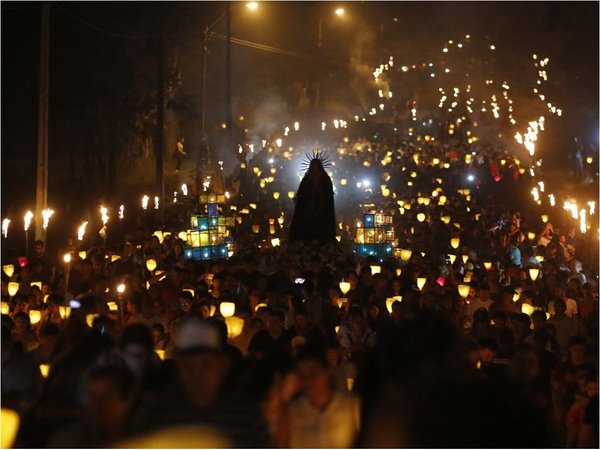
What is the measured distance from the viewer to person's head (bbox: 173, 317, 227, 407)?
4.02 metres

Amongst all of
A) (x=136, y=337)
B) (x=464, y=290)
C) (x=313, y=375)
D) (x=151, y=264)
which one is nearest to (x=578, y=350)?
(x=313, y=375)

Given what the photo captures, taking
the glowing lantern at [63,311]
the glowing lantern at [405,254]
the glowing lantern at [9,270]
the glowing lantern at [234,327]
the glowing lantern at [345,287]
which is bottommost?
the glowing lantern at [234,327]

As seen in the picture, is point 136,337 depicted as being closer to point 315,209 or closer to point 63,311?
point 63,311

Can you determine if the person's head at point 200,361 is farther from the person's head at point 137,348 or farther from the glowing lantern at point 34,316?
the glowing lantern at point 34,316

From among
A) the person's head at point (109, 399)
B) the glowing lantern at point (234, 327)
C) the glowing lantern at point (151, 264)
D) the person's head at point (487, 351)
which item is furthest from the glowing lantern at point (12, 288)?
the person's head at point (109, 399)

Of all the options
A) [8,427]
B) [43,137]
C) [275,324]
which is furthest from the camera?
[43,137]

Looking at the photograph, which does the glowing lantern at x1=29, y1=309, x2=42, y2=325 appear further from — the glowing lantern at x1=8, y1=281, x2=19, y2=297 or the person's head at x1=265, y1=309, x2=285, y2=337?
the person's head at x1=265, y1=309, x2=285, y2=337

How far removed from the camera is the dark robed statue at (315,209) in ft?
62.5

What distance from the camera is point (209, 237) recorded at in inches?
667

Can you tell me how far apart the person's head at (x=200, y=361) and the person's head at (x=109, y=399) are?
296 millimetres

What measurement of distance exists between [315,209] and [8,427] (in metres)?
14.6

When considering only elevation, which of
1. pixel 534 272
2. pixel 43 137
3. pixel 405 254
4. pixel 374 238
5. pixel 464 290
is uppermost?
pixel 43 137

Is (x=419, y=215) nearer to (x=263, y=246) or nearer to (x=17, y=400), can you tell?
(x=263, y=246)

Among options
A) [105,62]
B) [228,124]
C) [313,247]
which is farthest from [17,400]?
[105,62]
